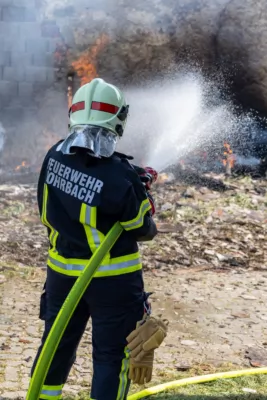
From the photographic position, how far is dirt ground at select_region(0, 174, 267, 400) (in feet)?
14.5

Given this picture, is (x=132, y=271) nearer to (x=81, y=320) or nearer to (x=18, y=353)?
(x=81, y=320)

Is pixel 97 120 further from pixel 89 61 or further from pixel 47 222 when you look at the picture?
pixel 89 61

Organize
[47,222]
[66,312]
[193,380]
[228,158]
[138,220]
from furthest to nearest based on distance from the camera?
[228,158] → [193,380] → [47,222] → [138,220] → [66,312]

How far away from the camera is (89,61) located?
1012cm

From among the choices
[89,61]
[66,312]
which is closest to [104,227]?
[66,312]

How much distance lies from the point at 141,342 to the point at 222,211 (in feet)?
18.0

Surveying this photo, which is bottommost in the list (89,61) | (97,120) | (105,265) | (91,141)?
(105,265)

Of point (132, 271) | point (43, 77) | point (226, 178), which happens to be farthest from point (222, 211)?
point (132, 271)

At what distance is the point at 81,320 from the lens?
3.12 m

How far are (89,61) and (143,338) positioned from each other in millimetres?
7882

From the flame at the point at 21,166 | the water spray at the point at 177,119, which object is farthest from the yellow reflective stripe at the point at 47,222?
the water spray at the point at 177,119

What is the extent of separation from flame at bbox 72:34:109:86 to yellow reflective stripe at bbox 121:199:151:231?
24.5 ft

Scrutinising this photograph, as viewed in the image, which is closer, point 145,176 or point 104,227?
point 104,227

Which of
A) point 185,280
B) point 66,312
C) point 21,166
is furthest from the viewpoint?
point 21,166
